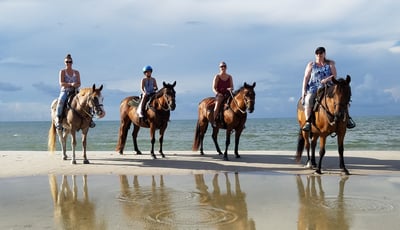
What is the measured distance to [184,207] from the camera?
5988 millimetres

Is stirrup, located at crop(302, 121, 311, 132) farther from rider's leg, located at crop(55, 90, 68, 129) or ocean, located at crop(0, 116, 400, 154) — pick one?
ocean, located at crop(0, 116, 400, 154)

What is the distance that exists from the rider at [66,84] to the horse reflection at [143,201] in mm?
3720

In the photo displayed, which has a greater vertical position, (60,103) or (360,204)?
(60,103)

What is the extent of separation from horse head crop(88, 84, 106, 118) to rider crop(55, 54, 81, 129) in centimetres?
106

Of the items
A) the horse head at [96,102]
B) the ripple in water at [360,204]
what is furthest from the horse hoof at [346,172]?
the horse head at [96,102]

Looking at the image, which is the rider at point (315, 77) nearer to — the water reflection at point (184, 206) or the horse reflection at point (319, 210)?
the horse reflection at point (319, 210)

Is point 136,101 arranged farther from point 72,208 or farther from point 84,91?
point 72,208

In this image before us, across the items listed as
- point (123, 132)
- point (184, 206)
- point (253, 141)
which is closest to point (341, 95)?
point (184, 206)

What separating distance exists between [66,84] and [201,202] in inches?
255

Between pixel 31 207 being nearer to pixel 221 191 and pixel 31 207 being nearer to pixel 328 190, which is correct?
pixel 221 191

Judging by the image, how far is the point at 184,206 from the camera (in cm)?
606

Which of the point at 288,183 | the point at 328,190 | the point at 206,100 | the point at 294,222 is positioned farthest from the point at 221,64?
the point at 294,222

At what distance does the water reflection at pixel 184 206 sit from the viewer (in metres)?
5.07

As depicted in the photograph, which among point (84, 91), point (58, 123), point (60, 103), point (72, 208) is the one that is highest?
point (84, 91)
